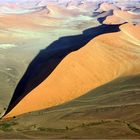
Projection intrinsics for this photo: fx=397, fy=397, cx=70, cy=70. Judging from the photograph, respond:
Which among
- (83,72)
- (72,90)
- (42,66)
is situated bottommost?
(42,66)

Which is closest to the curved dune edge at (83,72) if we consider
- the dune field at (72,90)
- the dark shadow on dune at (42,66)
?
the dune field at (72,90)

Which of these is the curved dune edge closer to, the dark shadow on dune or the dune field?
the dune field

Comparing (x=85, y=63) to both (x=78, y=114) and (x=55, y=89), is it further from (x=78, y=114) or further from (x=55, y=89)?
(x=78, y=114)

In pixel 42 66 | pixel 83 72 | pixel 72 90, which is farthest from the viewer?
pixel 42 66

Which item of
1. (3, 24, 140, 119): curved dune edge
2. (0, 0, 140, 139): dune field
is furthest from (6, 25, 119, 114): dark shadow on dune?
(3, 24, 140, 119): curved dune edge

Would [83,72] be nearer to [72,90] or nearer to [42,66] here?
[72,90]

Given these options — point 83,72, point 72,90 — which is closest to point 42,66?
point 83,72

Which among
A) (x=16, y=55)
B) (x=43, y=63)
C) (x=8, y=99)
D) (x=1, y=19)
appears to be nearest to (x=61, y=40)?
(x=16, y=55)

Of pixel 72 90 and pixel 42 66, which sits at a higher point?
pixel 72 90
